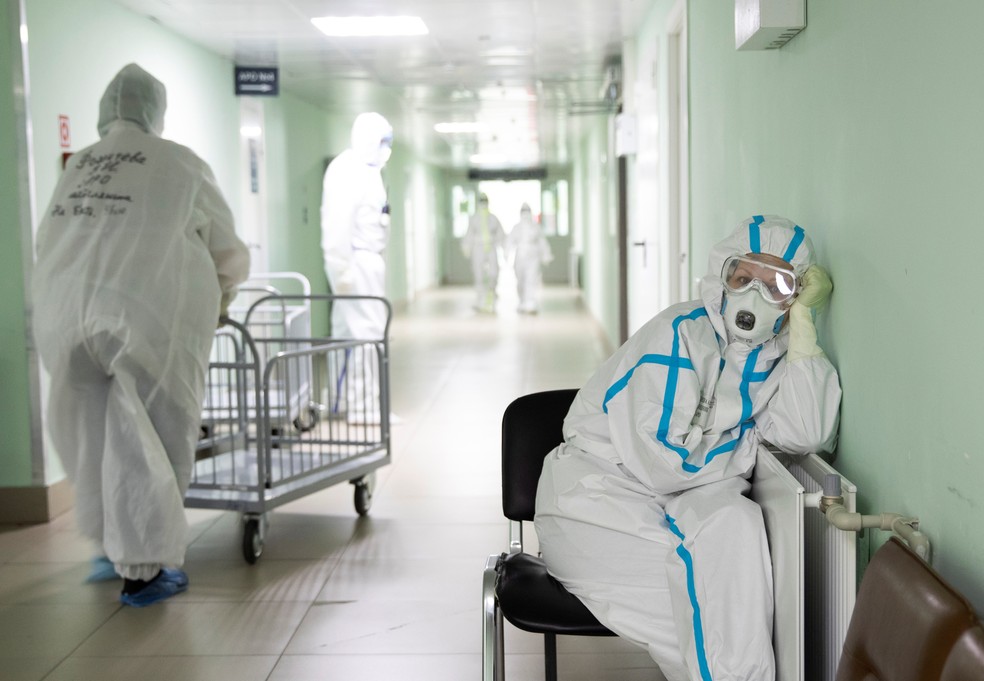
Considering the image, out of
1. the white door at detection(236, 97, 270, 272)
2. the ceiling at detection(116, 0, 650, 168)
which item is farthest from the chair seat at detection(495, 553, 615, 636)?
the white door at detection(236, 97, 270, 272)

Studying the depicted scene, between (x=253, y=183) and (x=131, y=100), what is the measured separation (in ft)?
15.9

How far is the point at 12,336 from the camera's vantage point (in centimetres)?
446

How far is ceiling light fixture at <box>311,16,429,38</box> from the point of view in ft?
20.2

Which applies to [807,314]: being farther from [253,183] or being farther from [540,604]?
[253,183]

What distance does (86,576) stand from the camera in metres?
3.70

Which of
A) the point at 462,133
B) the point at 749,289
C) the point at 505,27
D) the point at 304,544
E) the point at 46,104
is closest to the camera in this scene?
the point at 749,289

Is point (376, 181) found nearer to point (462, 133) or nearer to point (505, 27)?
point (505, 27)

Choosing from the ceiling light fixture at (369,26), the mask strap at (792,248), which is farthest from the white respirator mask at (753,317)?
the ceiling light fixture at (369,26)

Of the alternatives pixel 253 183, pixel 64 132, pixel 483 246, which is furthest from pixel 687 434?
pixel 483 246

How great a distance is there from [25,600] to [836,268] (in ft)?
9.16

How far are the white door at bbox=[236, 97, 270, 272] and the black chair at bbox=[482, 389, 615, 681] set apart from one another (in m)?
5.60

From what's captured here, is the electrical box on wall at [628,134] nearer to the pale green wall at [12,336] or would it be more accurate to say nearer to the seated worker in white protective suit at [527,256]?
the pale green wall at [12,336]

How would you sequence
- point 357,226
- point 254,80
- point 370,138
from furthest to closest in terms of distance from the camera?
point 254,80 → point 357,226 → point 370,138

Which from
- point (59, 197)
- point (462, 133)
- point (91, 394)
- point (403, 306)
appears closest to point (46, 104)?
point (59, 197)
